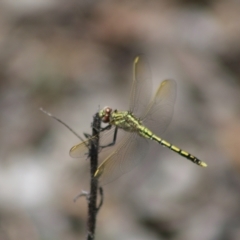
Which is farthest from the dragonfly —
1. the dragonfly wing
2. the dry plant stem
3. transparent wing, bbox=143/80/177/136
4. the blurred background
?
the blurred background

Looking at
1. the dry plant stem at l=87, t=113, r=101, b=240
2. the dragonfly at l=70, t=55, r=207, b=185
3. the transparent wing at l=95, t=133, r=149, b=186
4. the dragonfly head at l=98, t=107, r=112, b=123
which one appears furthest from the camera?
the dragonfly at l=70, t=55, r=207, b=185

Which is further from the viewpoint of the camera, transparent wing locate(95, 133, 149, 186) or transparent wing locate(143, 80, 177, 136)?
transparent wing locate(143, 80, 177, 136)

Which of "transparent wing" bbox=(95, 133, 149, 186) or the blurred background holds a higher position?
the blurred background

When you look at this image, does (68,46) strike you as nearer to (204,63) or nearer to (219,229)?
(204,63)

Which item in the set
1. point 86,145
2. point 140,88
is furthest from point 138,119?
point 86,145

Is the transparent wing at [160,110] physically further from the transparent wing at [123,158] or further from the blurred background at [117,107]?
the blurred background at [117,107]

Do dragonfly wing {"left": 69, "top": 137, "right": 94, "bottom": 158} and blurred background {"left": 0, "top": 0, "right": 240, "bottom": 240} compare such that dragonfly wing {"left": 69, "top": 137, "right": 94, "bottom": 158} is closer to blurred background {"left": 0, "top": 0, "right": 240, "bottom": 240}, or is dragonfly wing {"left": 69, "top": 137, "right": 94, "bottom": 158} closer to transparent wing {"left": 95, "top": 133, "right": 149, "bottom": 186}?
transparent wing {"left": 95, "top": 133, "right": 149, "bottom": 186}

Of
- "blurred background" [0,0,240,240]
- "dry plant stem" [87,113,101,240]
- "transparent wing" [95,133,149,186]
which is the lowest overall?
"dry plant stem" [87,113,101,240]

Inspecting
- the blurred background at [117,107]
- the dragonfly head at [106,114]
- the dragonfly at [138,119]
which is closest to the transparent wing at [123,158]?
the dragonfly at [138,119]

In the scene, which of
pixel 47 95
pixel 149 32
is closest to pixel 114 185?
pixel 47 95

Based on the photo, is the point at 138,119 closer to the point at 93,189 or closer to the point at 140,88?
the point at 140,88
